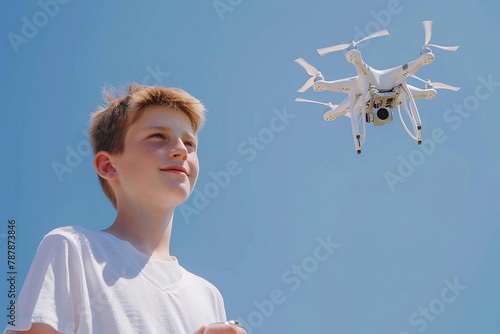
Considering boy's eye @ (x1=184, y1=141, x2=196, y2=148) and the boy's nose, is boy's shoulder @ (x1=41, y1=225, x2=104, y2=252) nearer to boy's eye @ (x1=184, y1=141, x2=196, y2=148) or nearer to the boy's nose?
the boy's nose

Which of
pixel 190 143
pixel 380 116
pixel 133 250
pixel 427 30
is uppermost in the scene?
pixel 427 30

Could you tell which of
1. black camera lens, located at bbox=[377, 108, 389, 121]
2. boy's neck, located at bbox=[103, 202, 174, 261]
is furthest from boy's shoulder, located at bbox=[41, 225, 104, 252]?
black camera lens, located at bbox=[377, 108, 389, 121]

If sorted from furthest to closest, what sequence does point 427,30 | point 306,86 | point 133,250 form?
point 306,86 < point 427,30 < point 133,250

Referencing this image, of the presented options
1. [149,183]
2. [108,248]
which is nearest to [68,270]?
[108,248]

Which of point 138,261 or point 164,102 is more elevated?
point 164,102

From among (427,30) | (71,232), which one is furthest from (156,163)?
(427,30)

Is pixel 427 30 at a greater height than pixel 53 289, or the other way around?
pixel 427 30

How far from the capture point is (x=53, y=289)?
5.57ft

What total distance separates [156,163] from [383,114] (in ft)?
33.9

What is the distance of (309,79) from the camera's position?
13.8 metres

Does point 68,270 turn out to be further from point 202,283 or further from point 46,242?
point 202,283

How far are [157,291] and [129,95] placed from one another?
2.72 feet

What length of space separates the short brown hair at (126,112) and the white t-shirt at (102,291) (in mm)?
417

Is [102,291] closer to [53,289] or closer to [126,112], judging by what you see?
[53,289]
